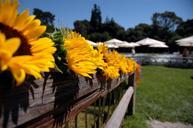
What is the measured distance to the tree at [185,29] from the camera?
87963mm

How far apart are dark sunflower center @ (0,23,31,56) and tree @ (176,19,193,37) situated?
89.1m

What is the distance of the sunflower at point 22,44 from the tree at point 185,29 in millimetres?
89108

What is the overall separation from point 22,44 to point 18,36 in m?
0.03

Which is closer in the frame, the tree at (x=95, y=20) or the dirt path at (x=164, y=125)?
the dirt path at (x=164, y=125)

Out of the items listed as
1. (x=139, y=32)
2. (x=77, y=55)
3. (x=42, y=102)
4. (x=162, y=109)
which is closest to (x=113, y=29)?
(x=139, y=32)

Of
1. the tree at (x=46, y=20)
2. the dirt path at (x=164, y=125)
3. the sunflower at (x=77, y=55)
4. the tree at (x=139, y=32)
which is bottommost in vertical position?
the dirt path at (x=164, y=125)

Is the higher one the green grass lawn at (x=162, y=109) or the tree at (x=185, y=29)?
the tree at (x=185, y=29)

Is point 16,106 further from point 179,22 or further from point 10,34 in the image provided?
point 179,22

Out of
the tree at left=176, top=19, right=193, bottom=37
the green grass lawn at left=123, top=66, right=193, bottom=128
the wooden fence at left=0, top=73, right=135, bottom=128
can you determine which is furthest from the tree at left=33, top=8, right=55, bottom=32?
the tree at left=176, top=19, right=193, bottom=37

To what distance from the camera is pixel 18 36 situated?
85cm

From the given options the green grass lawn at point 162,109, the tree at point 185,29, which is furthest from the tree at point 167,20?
the green grass lawn at point 162,109

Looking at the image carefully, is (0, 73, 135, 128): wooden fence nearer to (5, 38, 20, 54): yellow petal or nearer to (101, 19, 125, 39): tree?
(5, 38, 20, 54): yellow petal

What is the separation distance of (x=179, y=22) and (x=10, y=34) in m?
104

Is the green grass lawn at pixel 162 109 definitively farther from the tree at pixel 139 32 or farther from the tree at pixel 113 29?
the tree at pixel 113 29
